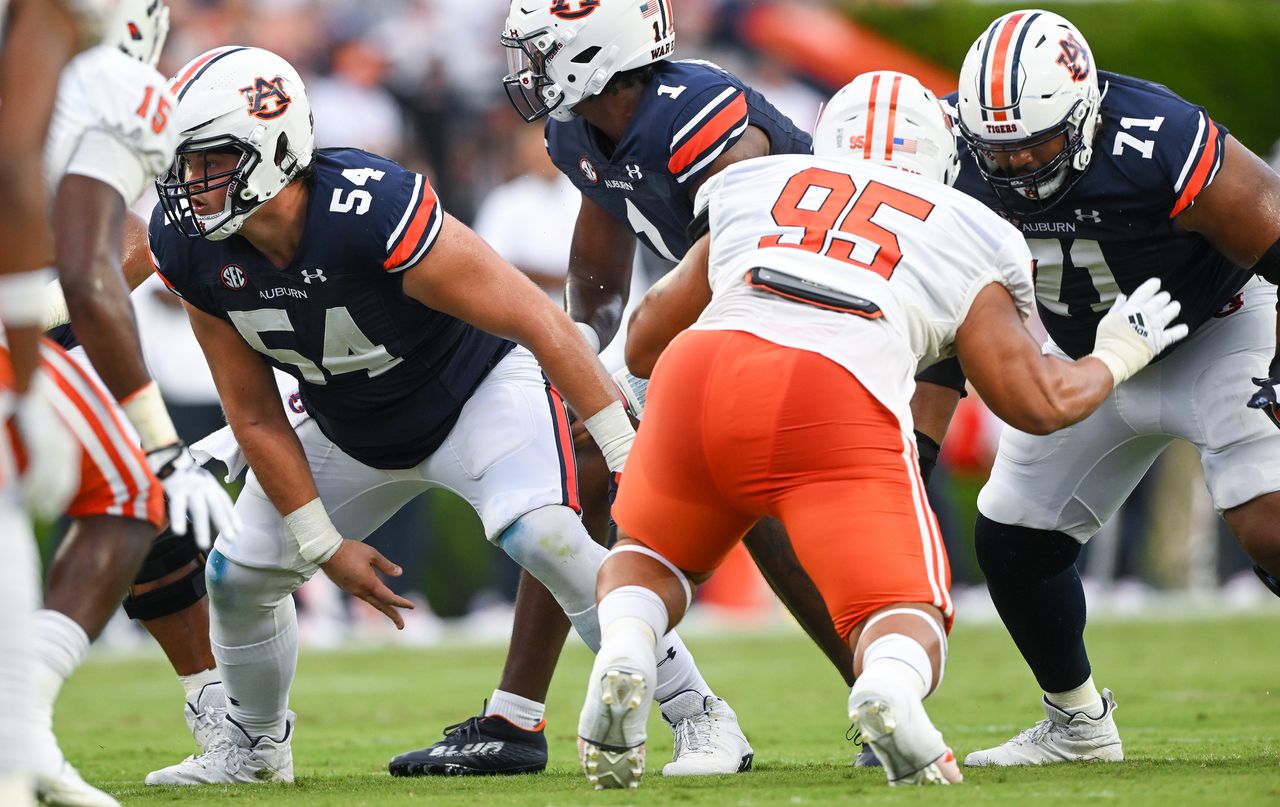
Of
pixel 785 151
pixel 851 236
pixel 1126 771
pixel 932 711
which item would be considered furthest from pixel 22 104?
pixel 932 711

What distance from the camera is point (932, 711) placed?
22.0ft

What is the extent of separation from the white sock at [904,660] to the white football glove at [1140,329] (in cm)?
95

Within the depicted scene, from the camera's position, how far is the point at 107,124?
3.49 metres

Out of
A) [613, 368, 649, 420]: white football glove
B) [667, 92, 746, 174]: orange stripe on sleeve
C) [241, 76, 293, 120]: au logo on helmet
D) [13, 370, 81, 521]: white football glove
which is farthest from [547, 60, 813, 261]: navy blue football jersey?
[13, 370, 81, 521]: white football glove

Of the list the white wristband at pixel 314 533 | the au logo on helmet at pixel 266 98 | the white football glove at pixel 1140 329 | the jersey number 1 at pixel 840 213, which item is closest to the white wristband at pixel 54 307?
the au logo on helmet at pixel 266 98

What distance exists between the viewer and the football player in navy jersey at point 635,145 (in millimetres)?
4867

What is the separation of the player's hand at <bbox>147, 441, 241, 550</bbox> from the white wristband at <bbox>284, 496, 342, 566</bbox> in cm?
97

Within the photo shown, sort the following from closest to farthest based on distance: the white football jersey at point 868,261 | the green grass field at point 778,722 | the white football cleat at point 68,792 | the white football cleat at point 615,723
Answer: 1. the white football cleat at point 68,792
2. the white football cleat at point 615,723
3. the white football jersey at point 868,261
4. the green grass field at point 778,722

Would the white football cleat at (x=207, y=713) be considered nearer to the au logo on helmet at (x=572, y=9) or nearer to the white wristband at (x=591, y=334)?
the white wristband at (x=591, y=334)

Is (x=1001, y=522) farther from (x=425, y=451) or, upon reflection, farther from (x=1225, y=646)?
(x=1225, y=646)

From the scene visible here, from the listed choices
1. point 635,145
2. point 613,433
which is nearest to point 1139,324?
point 613,433

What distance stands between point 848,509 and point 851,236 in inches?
24.5

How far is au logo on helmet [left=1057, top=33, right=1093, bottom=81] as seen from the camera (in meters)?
4.55

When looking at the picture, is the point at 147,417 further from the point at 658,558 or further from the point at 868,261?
the point at 868,261
